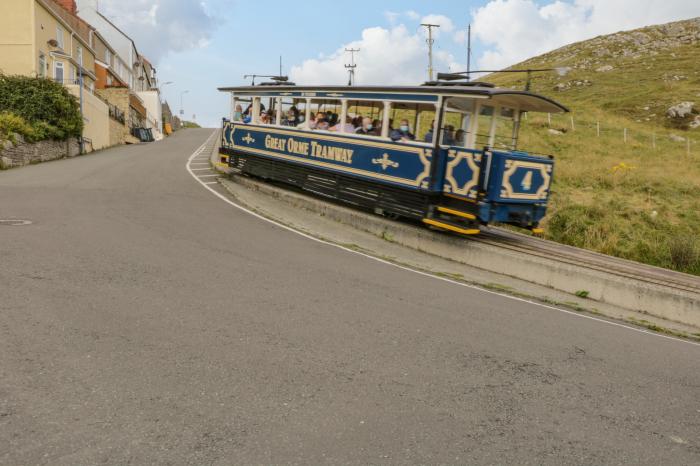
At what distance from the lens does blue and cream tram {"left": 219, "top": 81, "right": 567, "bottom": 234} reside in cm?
1116

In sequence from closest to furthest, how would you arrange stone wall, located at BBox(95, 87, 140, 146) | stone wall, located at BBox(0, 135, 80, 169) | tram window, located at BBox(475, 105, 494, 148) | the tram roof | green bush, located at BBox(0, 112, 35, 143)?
the tram roof
tram window, located at BBox(475, 105, 494, 148)
stone wall, located at BBox(0, 135, 80, 169)
green bush, located at BBox(0, 112, 35, 143)
stone wall, located at BBox(95, 87, 140, 146)

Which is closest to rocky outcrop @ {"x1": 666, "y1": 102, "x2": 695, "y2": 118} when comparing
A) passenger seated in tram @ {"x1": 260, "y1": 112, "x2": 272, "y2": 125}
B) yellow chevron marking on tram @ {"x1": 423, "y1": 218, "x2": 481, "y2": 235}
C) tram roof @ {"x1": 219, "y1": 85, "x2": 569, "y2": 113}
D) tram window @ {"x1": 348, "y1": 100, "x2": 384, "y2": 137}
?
tram roof @ {"x1": 219, "y1": 85, "x2": 569, "y2": 113}

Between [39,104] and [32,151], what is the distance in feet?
10.7

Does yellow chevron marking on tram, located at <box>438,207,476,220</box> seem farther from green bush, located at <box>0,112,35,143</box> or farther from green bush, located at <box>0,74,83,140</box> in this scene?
green bush, located at <box>0,74,83,140</box>

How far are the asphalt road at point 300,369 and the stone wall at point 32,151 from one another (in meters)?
13.8

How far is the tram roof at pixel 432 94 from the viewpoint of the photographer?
11.2m

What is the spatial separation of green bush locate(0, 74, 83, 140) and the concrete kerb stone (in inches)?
677

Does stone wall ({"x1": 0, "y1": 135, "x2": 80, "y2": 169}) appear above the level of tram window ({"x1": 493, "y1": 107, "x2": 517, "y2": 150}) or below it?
below

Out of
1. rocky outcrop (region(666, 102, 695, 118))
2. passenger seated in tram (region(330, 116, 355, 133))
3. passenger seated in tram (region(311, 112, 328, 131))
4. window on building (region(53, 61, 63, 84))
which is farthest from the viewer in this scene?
rocky outcrop (region(666, 102, 695, 118))

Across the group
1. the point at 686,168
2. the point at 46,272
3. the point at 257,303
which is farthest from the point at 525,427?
the point at 686,168

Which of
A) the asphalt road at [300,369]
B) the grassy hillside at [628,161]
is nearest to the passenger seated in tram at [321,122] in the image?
the grassy hillside at [628,161]

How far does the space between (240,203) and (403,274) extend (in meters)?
6.79

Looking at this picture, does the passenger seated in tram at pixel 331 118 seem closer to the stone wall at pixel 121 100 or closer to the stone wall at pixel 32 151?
the stone wall at pixel 32 151

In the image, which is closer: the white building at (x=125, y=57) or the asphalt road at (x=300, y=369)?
the asphalt road at (x=300, y=369)
